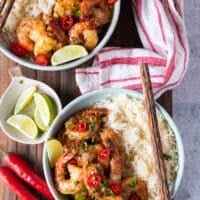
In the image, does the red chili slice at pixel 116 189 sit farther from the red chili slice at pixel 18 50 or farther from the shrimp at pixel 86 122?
the red chili slice at pixel 18 50

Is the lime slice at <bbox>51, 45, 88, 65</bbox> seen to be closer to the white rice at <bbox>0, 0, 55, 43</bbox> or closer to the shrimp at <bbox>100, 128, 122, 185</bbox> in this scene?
the white rice at <bbox>0, 0, 55, 43</bbox>

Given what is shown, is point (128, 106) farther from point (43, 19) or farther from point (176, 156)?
point (43, 19)

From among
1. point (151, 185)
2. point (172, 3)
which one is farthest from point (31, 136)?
point (172, 3)

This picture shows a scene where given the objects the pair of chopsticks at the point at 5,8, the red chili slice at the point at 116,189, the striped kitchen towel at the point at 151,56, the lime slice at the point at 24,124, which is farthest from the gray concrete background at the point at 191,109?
the pair of chopsticks at the point at 5,8

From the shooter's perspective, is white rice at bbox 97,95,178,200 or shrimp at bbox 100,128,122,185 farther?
white rice at bbox 97,95,178,200

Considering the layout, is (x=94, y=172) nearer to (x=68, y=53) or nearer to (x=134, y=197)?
(x=134, y=197)

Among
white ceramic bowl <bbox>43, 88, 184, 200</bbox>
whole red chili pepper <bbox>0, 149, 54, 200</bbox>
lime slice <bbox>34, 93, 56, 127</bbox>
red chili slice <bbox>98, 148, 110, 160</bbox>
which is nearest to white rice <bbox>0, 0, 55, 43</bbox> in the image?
lime slice <bbox>34, 93, 56, 127</bbox>

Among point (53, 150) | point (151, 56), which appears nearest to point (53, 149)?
point (53, 150)

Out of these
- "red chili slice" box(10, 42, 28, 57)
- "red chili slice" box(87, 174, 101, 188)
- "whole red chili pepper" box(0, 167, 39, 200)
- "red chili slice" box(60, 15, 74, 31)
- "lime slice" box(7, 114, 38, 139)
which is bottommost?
"whole red chili pepper" box(0, 167, 39, 200)
